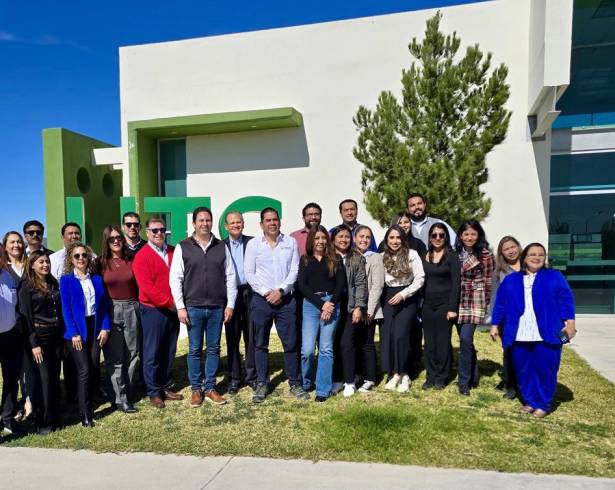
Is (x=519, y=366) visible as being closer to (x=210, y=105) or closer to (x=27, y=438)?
(x=27, y=438)

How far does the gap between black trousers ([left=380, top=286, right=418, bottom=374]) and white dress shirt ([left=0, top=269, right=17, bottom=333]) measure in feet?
11.4

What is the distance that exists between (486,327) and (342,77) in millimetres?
5997

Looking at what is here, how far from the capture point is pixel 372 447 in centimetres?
337

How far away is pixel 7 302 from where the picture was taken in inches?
142

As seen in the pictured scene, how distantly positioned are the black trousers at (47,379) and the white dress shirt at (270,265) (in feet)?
5.99

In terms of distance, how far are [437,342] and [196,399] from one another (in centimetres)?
261

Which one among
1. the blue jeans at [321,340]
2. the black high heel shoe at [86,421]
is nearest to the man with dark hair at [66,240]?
the black high heel shoe at [86,421]

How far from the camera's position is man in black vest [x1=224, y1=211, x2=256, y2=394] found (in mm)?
4664

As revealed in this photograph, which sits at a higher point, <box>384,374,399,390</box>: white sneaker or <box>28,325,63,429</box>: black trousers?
<box>28,325,63,429</box>: black trousers

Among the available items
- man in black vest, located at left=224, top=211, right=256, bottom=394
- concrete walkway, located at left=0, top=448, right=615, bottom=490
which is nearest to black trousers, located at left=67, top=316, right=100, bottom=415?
concrete walkway, located at left=0, top=448, right=615, bottom=490

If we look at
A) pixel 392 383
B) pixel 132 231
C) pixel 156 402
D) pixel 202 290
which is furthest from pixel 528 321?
pixel 132 231

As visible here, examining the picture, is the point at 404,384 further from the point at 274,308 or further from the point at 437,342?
the point at 274,308

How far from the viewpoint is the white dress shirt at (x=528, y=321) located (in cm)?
404

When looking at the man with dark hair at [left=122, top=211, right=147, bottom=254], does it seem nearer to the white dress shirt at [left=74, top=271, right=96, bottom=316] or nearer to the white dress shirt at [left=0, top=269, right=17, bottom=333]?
the white dress shirt at [left=74, top=271, right=96, bottom=316]
